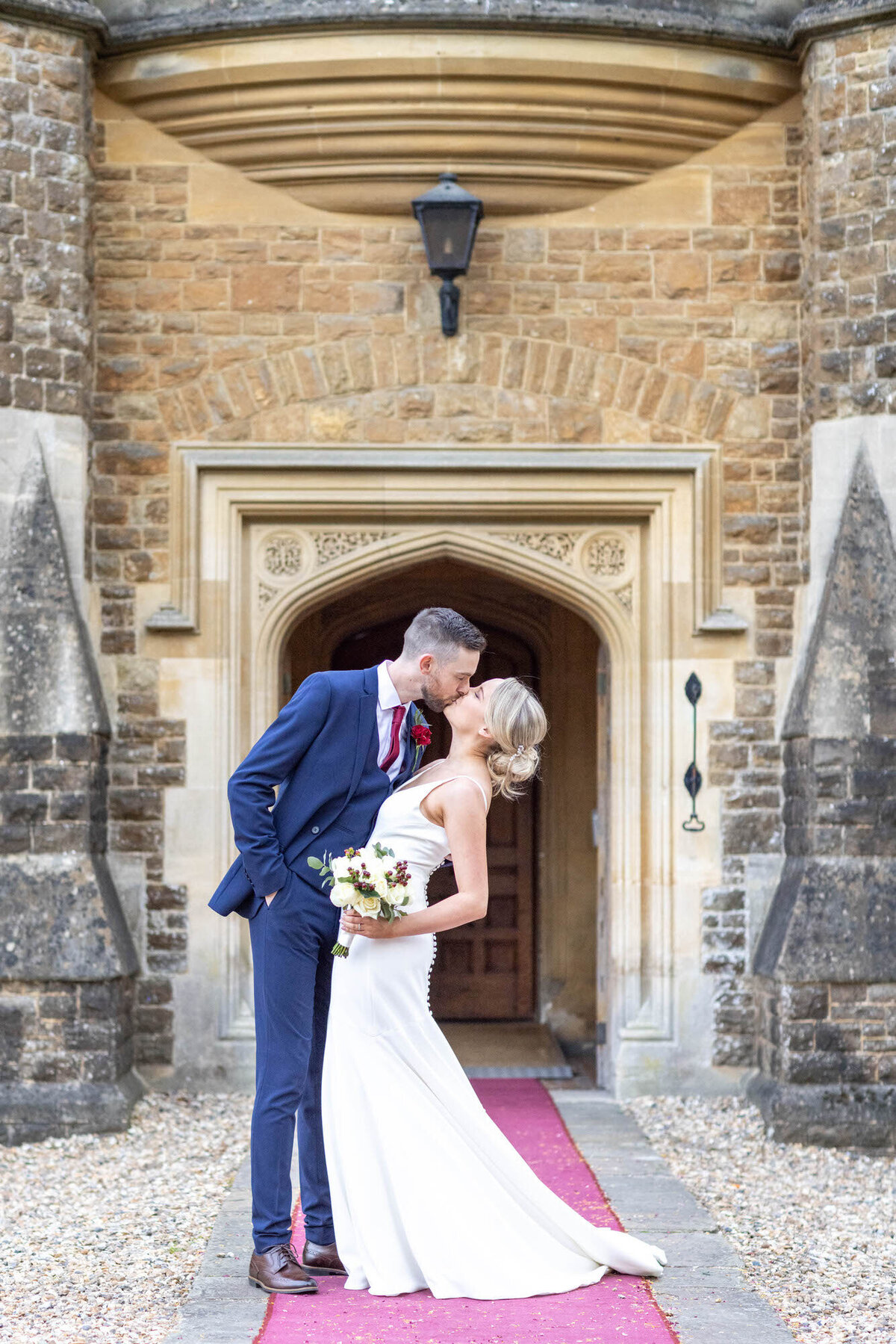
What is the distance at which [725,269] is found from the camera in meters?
6.51

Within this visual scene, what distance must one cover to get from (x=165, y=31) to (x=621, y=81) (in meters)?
1.88

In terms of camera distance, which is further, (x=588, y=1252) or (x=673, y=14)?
(x=673, y=14)

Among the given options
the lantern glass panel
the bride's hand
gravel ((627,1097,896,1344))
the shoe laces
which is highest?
the lantern glass panel

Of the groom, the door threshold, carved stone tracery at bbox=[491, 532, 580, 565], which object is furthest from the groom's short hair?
the door threshold

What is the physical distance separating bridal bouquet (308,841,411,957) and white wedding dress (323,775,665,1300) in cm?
16

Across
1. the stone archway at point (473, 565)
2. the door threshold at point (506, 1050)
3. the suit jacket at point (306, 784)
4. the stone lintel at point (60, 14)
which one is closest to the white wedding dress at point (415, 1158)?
the suit jacket at point (306, 784)

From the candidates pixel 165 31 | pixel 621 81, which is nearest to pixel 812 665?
pixel 621 81

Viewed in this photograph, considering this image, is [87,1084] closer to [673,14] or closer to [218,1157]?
[218,1157]

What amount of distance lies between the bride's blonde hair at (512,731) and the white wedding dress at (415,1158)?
0.16 meters

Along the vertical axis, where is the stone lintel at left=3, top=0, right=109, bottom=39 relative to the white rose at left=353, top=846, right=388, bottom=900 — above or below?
above

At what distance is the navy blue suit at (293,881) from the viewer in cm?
354

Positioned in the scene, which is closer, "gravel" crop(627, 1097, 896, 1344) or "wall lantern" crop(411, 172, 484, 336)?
"gravel" crop(627, 1097, 896, 1344)

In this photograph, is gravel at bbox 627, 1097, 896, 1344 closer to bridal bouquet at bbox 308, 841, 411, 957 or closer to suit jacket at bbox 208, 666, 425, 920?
bridal bouquet at bbox 308, 841, 411, 957

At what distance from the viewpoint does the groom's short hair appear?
143 inches
